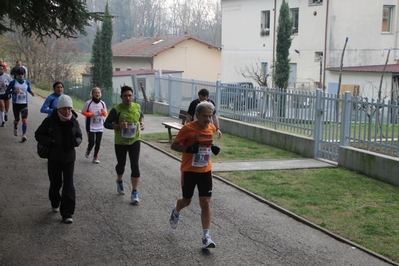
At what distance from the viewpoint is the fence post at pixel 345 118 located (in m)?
12.4

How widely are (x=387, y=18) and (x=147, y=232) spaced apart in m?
34.6

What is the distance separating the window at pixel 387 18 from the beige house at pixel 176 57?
17126 mm

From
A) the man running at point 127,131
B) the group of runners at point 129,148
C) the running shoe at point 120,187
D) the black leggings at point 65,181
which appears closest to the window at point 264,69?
the group of runners at point 129,148

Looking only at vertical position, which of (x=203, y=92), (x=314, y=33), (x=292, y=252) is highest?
(x=314, y=33)

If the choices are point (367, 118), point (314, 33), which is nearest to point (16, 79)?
point (367, 118)

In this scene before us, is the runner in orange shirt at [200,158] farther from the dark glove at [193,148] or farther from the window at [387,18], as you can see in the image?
the window at [387,18]

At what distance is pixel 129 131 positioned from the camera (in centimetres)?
912

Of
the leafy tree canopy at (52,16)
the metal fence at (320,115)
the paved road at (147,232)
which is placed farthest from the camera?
the metal fence at (320,115)

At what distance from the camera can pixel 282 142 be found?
14930 millimetres

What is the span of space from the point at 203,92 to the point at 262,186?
197cm

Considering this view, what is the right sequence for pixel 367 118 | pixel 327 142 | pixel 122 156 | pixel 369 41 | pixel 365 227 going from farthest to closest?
pixel 369 41, pixel 327 142, pixel 367 118, pixel 122 156, pixel 365 227

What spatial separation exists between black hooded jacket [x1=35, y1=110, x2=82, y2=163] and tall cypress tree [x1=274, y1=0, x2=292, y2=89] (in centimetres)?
2737

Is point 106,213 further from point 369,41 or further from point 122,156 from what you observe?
point 369,41

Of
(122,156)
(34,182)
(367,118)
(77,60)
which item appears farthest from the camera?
(77,60)
